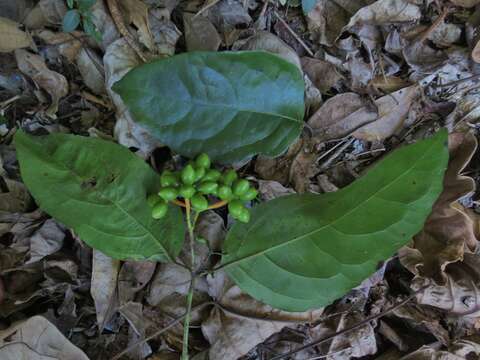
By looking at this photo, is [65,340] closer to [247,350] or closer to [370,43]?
[247,350]

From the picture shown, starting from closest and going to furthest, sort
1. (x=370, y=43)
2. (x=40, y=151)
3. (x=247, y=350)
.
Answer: (x=40, y=151), (x=247, y=350), (x=370, y=43)

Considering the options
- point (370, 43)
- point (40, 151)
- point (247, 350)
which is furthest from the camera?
point (370, 43)

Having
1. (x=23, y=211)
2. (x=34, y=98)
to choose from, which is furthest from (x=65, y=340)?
(x=34, y=98)

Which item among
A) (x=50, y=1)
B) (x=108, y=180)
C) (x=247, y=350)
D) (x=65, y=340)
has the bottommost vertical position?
(x=247, y=350)

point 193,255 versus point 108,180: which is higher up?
point 108,180

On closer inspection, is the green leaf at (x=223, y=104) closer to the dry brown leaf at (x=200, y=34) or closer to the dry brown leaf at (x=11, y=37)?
the dry brown leaf at (x=200, y=34)

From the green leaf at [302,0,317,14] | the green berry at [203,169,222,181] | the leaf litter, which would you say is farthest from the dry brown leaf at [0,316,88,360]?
the green leaf at [302,0,317,14]
